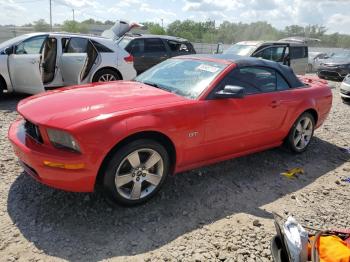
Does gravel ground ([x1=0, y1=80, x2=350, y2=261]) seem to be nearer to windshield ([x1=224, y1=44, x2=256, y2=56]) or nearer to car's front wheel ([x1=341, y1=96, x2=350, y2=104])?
car's front wheel ([x1=341, y1=96, x2=350, y2=104])

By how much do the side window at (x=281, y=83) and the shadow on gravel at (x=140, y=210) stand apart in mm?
1106

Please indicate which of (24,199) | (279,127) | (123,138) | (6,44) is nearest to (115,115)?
(123,138)

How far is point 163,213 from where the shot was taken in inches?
137

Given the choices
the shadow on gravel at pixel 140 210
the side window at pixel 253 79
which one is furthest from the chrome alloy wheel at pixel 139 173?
the side window at pixel 253 79

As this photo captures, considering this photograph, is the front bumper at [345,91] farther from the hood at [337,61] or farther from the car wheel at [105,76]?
the car wheel at [105,76]

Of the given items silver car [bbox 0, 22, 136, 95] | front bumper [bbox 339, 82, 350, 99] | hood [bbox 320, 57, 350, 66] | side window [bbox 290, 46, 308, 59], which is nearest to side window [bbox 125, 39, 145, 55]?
silver car [bbox 0, 22, 136, 95]

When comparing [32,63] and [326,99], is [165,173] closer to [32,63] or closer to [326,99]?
[326,99]

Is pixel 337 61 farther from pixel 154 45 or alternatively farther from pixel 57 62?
pixel 57 62

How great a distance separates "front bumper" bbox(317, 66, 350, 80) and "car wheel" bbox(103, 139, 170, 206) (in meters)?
13.4

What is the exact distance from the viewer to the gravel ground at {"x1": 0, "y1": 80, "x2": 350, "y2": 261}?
2.94 metres

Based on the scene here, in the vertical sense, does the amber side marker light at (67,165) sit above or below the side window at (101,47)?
below

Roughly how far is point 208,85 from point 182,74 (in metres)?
0.46

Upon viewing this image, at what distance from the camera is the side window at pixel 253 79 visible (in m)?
4.18

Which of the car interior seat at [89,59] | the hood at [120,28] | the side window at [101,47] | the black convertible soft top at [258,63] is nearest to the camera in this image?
the black convertible soft top at [258,63]
